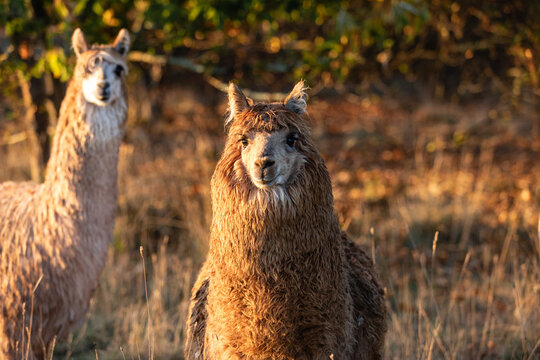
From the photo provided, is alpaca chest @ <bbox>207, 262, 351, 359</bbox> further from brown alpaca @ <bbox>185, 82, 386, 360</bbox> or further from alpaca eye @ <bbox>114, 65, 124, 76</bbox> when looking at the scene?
alpaca eye @ <bbox>114, 65, 124, 76</bbox>

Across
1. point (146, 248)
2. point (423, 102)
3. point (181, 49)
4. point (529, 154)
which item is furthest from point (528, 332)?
point (423, 102)

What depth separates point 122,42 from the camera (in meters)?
4.70

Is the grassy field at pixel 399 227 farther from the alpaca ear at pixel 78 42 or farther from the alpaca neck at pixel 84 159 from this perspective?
the alpaca ear at pixel 78 42

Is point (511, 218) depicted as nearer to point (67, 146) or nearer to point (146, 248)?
point (146, 248)

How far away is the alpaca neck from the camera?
4.19 m

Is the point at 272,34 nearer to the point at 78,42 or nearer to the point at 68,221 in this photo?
the point at 78,42

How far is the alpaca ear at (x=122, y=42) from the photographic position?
4.68 m

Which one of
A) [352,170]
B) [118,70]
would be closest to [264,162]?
[118,70]

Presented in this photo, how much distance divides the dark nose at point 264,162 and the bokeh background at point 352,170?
1.45 meters

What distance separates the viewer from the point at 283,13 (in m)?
5.98

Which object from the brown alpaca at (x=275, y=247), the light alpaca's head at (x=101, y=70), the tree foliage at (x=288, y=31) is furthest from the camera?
the tree foliage at (x=288, y=31)

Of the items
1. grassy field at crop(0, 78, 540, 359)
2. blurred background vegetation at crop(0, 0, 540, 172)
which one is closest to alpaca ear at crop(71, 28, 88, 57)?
blurred background vegetation at crop(0, 0, 540, 172)

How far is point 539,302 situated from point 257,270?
3.09 metres

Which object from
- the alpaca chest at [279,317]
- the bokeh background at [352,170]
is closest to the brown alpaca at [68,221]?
the bokeh background at [352,170]
